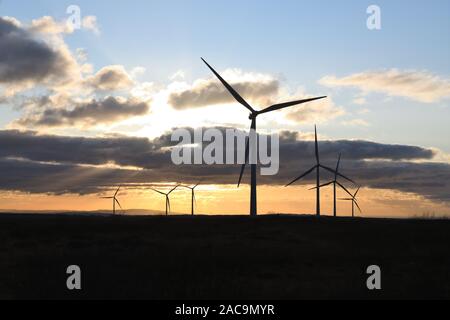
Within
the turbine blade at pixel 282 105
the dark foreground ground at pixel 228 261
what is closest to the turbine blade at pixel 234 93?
the turbine blade at pixel 282 105

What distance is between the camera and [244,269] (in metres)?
44.4

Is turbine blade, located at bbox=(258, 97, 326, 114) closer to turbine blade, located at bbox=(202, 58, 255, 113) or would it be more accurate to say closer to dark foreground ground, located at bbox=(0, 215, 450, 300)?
turbine blade, located at bbox=(202, 58, 255, 113)

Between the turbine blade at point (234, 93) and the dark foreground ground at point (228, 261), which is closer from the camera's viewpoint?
the dark foreground ground at point (228, 261)

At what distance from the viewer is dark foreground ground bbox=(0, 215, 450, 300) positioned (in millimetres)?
35094

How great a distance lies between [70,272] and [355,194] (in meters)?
104

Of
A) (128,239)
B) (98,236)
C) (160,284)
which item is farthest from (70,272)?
(98,236)

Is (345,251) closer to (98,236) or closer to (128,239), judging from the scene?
(128,239)

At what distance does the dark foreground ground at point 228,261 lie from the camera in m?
35.1

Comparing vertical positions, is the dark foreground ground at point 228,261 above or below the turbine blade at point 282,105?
below

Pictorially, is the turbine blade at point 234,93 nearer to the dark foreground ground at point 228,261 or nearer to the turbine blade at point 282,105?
the turbine blade at point 282,105

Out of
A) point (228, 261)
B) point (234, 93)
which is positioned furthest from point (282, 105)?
point (228, 261)

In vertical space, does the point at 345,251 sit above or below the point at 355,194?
below

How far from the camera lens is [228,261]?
158ft
